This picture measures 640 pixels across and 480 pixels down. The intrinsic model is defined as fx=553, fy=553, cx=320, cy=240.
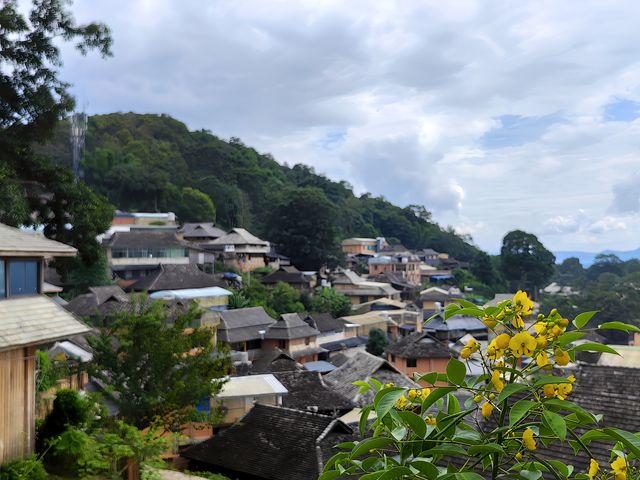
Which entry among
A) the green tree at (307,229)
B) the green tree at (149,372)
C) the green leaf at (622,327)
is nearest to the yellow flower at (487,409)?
the green leaf at (622,327)

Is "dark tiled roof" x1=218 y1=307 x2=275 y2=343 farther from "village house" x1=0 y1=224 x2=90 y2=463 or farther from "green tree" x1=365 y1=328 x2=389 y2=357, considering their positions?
"village house" x1=0 y1=224 x2=90 y2=463

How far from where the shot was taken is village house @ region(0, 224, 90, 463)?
8.17 meters

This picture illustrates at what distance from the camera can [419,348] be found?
2959cm

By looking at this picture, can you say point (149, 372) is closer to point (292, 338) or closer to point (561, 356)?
point (561, 356)

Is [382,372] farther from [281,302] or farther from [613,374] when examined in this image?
[281,302]

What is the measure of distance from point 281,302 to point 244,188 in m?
31.6

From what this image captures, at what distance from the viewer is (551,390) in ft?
6.26

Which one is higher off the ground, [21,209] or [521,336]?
[21,209]

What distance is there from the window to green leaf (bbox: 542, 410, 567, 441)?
29.0 feet

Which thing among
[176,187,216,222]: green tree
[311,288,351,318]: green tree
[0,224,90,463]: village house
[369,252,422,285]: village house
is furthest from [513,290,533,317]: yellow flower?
[369,252,422,285]: village house

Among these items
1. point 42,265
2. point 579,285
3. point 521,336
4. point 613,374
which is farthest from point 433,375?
point 579,285

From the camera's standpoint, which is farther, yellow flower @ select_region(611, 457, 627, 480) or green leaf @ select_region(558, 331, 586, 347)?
yellow flower @ select_region(611, 457, 627, 480)

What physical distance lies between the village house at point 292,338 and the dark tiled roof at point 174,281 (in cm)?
639

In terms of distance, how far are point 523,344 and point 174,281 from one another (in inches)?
1335
